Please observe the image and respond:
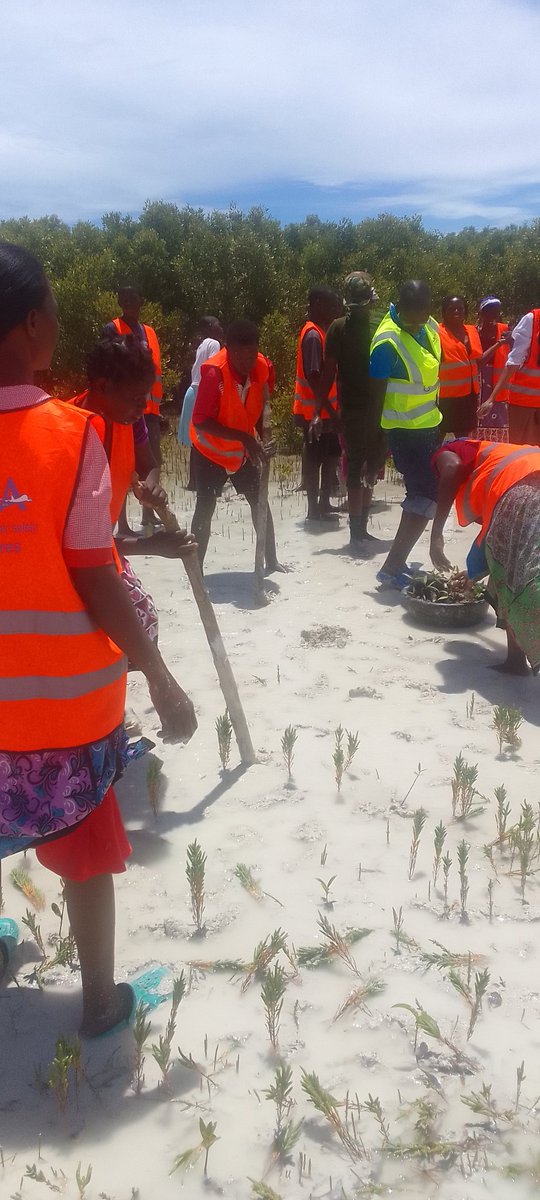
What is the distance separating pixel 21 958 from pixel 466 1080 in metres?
1.33

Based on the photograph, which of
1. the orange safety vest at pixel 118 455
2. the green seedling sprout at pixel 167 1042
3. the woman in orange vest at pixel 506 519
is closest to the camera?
the green seedling sprout at pixel 167 1042

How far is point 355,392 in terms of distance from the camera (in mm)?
7055

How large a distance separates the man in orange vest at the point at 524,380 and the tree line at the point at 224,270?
5584mm

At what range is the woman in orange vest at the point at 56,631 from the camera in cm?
180

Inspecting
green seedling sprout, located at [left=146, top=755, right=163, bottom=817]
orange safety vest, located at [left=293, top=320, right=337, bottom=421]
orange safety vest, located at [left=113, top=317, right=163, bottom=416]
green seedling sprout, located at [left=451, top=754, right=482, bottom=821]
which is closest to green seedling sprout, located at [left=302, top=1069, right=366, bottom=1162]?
green seedling sprout, located at [left=451, top=754, right=482, bottom=821]

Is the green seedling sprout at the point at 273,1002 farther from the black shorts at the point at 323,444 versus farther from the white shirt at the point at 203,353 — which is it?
the black shorts at the point at 323,444

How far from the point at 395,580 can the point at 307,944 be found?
372 cm

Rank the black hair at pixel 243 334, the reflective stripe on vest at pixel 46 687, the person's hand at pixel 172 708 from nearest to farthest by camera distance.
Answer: the reflective stripe on vest at pixel 46 687, the person's hand at pixel 172 708, the black hair at pixel 243 334

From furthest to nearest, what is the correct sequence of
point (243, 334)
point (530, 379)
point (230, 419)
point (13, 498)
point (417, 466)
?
1. point (530, 379)
2. point (417, 466)
3. point (230, 419)
4. point (243, 334)
5. point (13, 498)

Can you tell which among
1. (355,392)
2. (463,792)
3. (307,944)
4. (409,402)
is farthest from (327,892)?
(355,392)

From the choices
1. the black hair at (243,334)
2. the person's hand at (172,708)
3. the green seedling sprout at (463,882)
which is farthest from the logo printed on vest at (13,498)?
the black hair at (243,334)

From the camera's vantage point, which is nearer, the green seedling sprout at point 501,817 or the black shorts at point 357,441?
the green seedling sprout at point 501,817

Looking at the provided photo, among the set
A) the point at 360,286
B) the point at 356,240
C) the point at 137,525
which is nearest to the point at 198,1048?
the point at 360,286

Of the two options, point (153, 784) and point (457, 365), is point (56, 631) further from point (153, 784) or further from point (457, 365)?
point (457, 365)
